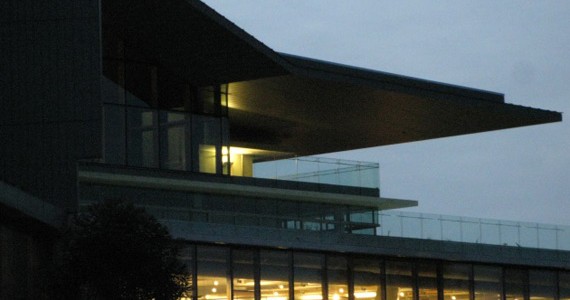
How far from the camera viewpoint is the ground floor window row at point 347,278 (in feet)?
122

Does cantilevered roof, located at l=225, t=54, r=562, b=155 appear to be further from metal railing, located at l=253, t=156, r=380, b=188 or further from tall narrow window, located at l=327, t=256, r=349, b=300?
tall narrow window, located at l=327, t=256, r=349, b=300

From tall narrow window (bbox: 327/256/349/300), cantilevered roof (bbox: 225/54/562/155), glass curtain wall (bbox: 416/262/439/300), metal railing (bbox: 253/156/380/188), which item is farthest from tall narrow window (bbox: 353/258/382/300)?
cantilevered roof (bbox: 225/54/562/155)

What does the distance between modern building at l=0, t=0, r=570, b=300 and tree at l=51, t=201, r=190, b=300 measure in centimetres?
102

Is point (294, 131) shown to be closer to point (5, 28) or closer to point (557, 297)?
point (557, 297)

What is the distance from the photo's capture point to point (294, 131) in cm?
4956

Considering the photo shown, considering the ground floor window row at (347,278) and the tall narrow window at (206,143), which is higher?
the tall narrow window at (206,143)

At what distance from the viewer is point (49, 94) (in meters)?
34.4

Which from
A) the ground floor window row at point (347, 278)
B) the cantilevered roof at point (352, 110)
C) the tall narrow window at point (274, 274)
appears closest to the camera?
the ground floor window row at point (347, 278)

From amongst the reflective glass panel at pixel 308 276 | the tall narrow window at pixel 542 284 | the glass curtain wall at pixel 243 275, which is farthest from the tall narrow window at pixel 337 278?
the tall narrow window at pixel 542 284

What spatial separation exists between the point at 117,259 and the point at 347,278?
1127cm

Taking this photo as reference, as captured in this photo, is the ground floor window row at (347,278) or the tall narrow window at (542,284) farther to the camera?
the tall narrow window at (542,284)

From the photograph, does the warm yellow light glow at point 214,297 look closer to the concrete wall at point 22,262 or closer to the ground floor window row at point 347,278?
the ground floor window row at point 347,278

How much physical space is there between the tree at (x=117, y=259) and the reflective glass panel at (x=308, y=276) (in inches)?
326

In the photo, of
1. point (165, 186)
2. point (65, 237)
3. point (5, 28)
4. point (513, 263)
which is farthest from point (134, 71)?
point (513, 263)
